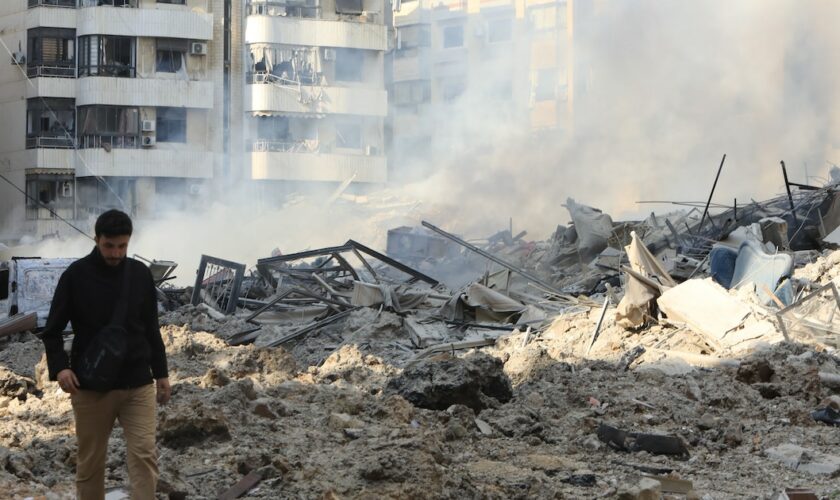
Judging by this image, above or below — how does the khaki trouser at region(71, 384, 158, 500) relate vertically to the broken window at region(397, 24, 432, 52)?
below

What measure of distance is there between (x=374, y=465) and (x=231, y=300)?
1007 cm

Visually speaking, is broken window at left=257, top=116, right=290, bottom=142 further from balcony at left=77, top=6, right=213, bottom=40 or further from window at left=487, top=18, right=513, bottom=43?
window at left=487, top=18, right=513, bottom=43

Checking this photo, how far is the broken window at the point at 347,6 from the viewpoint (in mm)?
41531

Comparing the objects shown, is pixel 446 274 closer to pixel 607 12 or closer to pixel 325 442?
pixel 325 442

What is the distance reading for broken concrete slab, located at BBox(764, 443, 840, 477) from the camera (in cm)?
707

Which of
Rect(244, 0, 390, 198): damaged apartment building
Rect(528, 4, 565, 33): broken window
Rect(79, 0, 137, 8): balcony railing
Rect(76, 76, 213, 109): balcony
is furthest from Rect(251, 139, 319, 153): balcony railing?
Rect(528, 4, 565, 33): broken window

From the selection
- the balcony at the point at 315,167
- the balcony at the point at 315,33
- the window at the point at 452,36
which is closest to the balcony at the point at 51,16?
the balcony at the point at 315,33

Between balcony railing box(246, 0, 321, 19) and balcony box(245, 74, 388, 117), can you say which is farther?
balcony railing box(246, 0, 321, 19)

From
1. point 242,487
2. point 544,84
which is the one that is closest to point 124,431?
point 242,487

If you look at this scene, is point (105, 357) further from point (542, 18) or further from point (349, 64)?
point (542, 18)

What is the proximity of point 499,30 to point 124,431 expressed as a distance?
134ft

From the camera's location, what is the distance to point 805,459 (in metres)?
7.30

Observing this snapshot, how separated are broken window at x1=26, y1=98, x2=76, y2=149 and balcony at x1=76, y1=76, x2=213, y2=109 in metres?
0.64

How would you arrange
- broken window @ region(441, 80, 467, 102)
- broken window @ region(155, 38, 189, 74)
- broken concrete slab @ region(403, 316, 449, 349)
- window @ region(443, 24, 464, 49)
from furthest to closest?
1. window @ region(443, 24, 464, 49)
2. broken window @ region(441, 80, 467, 102)
3. broken window @ region(155, 38, 189, 74)
4. broken concrete slab @ region(403, 316, 449, 349)
